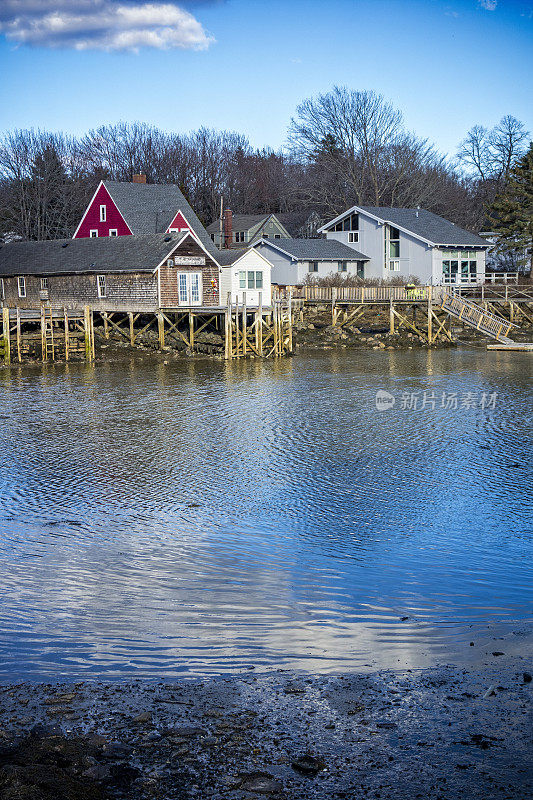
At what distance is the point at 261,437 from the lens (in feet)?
77.0

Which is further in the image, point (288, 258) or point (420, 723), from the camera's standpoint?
point (288, 258)

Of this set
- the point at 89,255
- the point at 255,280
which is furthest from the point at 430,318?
the point at 89,255

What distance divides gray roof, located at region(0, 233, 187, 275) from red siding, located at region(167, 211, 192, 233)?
532cm

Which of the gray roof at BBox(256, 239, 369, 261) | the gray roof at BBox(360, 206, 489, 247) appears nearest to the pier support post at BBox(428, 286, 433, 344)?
the gray roof at BBox(360, 206, 489, 247)

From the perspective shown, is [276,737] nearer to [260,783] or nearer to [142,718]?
[260,783]

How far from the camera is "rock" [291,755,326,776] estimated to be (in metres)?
7.13

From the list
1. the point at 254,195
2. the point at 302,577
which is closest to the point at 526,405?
the point at 302,577

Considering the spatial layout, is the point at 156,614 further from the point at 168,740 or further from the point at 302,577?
the point at 168,740

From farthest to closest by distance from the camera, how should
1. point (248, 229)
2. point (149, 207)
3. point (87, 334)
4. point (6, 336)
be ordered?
point (248, 229) → point (149, 207) → point (87, 334) → point (6, 336)

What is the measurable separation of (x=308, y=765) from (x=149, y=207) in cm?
5458

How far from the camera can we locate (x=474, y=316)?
170 ft

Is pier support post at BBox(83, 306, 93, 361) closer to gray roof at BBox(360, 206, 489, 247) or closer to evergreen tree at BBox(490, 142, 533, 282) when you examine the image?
gray roof at BBox(360, 206, 489, 247)

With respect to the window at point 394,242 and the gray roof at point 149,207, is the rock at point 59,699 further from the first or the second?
the window at point 394,242

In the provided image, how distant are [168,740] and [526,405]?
23371 mm
